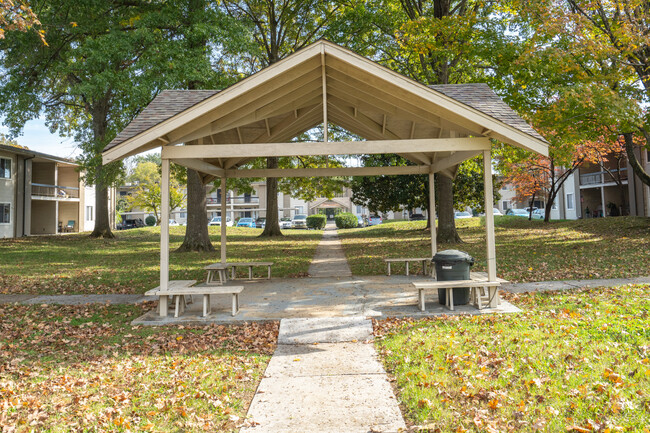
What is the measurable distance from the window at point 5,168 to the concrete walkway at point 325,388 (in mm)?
31610

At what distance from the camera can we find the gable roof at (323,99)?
7520 mm

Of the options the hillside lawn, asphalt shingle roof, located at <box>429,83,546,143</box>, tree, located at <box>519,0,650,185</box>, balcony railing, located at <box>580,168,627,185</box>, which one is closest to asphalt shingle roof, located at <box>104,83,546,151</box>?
asphalt shingle roof, located at <box>429,83,546,143</box>

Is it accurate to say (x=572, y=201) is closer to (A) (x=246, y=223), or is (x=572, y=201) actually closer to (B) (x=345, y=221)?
(B) (x=345, y=221)

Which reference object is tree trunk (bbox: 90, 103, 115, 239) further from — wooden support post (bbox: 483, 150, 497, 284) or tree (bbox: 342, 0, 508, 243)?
wooden support post (bbox: 483, 150, 497, 284)

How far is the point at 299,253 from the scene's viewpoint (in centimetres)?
1894

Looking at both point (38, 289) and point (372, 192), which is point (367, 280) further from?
point (372, 192)

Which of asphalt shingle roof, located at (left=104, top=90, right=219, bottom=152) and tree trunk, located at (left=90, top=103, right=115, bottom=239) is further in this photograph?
tree trunk, located at (left=90, top=103, right=115, bottom=239)

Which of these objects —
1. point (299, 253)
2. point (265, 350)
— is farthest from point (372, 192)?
point (265, 350)

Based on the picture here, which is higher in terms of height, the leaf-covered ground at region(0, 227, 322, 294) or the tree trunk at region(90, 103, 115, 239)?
the tree trunk at region(90, 103, 115, 239)

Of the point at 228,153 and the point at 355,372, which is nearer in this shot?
the point at 355,372

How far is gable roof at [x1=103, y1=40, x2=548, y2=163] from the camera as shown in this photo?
7520 millimetres

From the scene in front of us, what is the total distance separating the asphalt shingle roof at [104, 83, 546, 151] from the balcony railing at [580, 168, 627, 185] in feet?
96.8

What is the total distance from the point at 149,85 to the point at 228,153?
9570 mm

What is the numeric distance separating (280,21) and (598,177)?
89.6 ft
